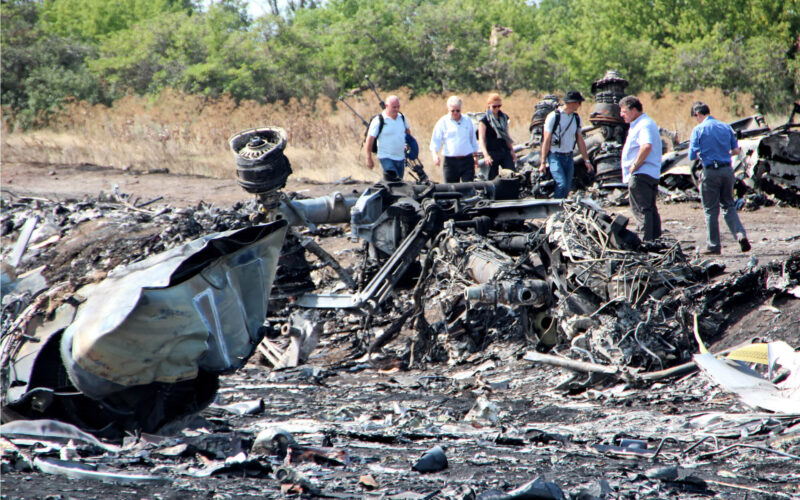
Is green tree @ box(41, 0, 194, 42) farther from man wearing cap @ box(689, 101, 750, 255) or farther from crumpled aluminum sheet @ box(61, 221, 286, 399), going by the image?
crumpled aluminum sheet @ box(61, 221, 286, 399)

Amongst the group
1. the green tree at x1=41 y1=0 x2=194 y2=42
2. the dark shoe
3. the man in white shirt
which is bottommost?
the dark shoe

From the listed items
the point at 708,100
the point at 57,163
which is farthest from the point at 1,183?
the point at 708,100

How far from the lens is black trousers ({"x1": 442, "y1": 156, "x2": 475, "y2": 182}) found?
10.5 metres

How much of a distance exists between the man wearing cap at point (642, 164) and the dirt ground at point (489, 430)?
3.78 ft

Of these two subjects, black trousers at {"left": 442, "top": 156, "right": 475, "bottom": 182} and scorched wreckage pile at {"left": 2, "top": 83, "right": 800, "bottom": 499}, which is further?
black trousers at {"left": 442, "top": 156, "right": 475, "bottom": 182}

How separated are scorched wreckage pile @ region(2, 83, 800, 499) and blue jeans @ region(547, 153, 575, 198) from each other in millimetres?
246

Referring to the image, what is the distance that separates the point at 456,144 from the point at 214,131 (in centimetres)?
1120

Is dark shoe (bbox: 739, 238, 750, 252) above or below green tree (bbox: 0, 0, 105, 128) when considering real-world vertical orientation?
below

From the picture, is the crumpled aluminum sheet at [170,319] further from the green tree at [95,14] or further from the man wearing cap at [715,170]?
the green tree at [95,14]

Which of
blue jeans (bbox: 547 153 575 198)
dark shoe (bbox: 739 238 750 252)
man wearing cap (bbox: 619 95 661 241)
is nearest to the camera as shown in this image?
man wearing cap (bbox: 619 95 661 241)

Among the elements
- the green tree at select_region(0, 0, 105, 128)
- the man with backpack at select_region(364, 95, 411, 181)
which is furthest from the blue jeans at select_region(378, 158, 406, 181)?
the green tree at select_region(0, 0, 105, 128)

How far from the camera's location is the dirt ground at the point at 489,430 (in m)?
3.99

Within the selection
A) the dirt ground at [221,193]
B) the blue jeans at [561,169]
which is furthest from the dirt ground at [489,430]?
the blue jeans at [561,169]

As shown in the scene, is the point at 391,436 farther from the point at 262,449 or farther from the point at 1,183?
the point at 1,183
